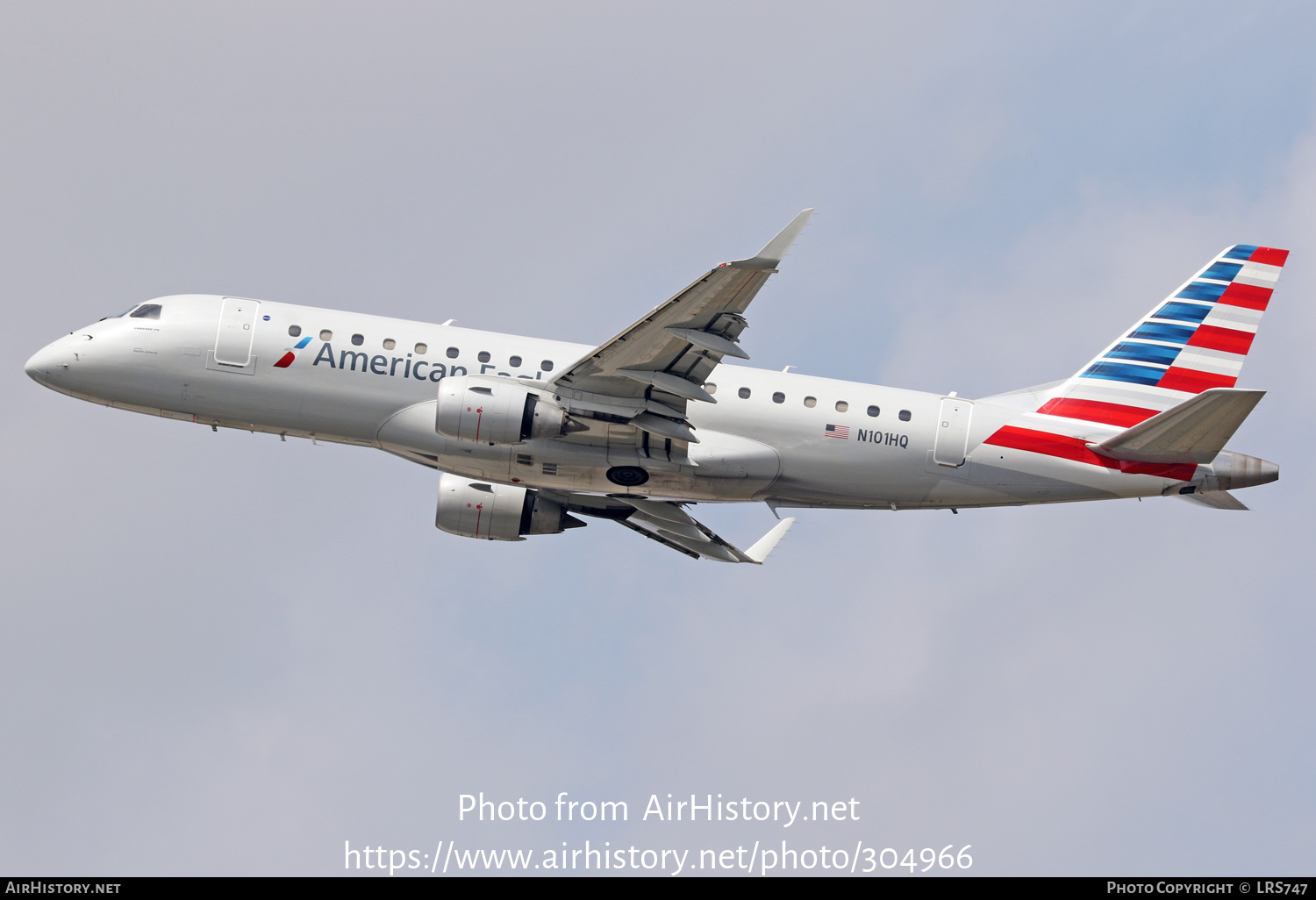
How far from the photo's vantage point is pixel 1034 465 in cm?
3703

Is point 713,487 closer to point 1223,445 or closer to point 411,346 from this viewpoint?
point 411,346

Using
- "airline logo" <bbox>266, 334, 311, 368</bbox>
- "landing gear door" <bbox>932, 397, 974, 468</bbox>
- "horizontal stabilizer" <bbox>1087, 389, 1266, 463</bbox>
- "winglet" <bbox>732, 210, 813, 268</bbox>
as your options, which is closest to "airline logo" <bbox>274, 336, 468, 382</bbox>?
"airline logo" <bbox>266, 334, 311, 368</bbox>

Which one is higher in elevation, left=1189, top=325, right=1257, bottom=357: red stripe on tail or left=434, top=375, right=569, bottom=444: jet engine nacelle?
left=1189, top=325, right=1257, bottom=357: red stripe on tail

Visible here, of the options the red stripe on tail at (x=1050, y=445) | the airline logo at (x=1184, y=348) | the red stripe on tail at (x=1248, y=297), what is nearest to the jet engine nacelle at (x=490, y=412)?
the red stripe on tail at (x=1050, y=445)

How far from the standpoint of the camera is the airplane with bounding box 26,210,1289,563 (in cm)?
3528

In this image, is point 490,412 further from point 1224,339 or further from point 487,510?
point 1224,339

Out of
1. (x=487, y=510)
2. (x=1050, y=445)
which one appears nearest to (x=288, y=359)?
(x=487, y=510)

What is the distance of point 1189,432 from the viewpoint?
34.9m

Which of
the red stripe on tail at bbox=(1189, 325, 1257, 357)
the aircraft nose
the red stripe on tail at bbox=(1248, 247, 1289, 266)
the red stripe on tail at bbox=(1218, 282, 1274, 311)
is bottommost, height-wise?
the aircraft nose

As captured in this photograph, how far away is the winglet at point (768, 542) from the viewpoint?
42.7m

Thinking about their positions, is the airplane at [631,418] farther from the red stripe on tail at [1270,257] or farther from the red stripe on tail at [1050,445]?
the red stripe on tail at [1270,257]

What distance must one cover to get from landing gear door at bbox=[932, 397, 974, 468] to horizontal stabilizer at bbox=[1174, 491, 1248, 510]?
594 centimetres

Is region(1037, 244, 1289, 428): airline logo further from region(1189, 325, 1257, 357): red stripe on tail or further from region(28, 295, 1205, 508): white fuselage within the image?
region(28, 295, 1205, 508): white fuselage

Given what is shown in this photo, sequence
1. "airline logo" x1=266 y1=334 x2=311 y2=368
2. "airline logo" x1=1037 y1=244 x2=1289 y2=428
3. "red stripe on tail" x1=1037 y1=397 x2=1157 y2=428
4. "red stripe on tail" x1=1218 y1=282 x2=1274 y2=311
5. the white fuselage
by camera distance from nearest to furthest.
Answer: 1. the white fuselage
2. "airline logo" x1=266 y1=334 x2=311 y2=368
3. "red stripe on tail" x1=1037 y1=397 x2=1157 y2=428
4. "airline logo" x1=1037 y1=244 x2=1289 y2=428
5. "red stripe on tail" x1=1218 y1=282 x2=1274 y2=311
